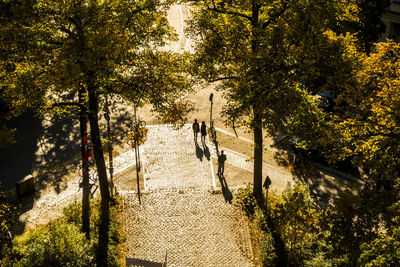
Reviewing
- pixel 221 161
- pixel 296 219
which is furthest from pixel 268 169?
Result: pixel 296 219

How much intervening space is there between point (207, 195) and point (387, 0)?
19.4m

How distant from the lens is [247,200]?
18266mm

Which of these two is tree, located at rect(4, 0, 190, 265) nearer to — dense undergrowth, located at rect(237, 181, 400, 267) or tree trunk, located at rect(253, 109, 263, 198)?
tree trunk, located at rect(253, 109, 263, 198)

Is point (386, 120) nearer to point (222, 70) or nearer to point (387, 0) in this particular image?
point (222, 70)

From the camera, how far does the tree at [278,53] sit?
12578 mm

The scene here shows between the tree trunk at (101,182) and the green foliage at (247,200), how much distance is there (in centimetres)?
665

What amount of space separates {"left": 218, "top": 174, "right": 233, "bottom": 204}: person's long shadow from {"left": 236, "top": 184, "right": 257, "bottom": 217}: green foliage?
1.40 feet

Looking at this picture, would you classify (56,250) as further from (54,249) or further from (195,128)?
(195,128)

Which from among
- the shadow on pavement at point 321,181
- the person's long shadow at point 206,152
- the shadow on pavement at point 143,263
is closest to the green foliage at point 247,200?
the shadow on pavement at point 321,181

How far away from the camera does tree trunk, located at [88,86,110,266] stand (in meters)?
14.7

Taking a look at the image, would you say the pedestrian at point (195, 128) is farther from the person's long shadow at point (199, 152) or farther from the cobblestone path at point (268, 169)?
the cobblestone path at point (268, 169)

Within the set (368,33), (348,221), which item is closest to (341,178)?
(348,221)

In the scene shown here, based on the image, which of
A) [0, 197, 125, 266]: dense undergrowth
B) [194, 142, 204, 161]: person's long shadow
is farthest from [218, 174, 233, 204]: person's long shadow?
[0, 197, 125, 266]: dense undergrowth

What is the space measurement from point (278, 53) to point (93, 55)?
20.8 feet
